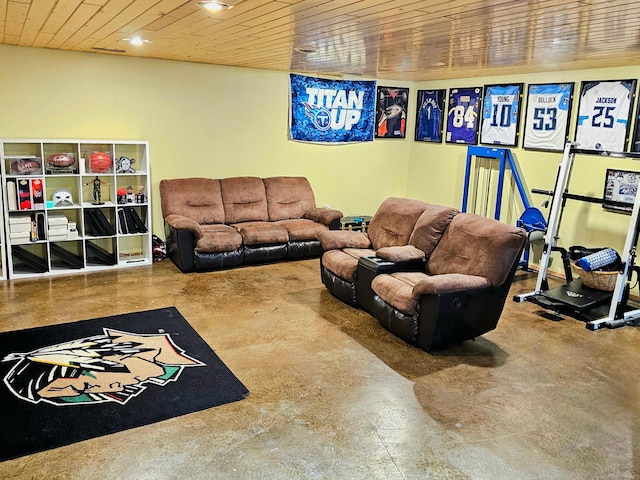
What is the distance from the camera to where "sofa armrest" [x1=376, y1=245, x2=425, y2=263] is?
14.7 feet

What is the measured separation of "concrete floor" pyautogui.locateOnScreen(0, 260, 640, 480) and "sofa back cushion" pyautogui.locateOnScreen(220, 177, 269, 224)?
172 centimetres

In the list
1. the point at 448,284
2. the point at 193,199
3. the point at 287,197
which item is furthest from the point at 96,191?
the point at 448,284

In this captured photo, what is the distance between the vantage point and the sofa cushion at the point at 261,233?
6066 millimetres

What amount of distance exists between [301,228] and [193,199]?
1.35 m

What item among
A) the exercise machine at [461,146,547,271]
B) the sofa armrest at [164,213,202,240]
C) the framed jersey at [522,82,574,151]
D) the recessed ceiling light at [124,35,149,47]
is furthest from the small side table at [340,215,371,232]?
the recessed ceiling light at [124,35,149,47]

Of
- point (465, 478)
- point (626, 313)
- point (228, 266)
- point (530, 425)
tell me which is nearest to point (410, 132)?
point (228, 266)

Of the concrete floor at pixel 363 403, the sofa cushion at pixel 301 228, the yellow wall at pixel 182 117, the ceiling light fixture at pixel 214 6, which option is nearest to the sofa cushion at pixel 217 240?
the sofa cushion at pixel 301 228

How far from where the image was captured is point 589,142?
5.70 m

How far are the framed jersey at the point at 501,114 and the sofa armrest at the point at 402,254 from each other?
289 centimetres

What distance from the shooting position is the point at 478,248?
4.12 meters

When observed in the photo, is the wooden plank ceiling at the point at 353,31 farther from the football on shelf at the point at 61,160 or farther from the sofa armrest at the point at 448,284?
the sofa armrest at the point at 448,284

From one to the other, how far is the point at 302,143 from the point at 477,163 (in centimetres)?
243

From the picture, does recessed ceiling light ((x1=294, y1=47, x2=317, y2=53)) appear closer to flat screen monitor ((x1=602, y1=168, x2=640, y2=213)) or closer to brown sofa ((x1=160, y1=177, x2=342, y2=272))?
brown sofa ((x1=160, y1=177, x2=342, y2=272))

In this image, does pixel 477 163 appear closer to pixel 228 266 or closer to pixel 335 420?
pixel 228 266
